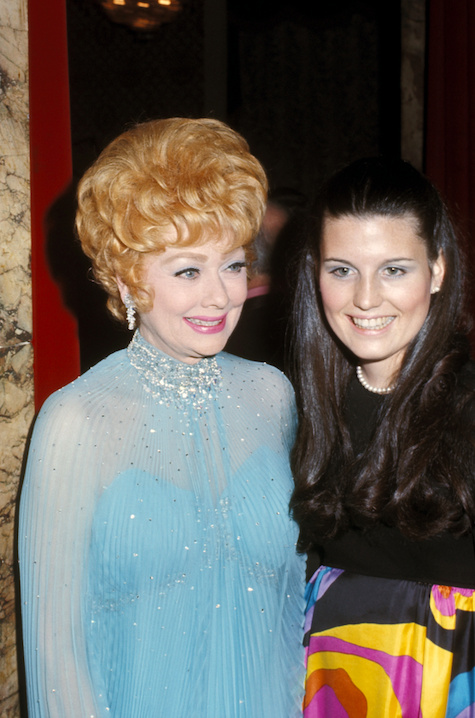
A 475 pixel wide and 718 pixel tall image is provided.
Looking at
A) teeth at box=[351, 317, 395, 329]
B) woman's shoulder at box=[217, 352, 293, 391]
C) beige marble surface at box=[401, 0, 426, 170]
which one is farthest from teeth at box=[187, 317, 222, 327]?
beige marble surface at box=[401, 0, 426, 170]

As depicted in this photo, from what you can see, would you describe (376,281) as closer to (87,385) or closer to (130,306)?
(130,306)

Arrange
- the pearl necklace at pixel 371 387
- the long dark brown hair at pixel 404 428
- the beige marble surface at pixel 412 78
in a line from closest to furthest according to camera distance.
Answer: the long dark brown hair at pixel 404 428 → the pearl necklace at pixel 371 387 → the beige marble surface at pixel 412 78

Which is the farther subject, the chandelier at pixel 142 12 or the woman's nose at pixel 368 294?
the chandelier at pixel 142 12

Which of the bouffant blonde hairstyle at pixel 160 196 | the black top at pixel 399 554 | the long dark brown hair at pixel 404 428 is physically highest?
the bouffant blonde hairstyle at pixel 160 196

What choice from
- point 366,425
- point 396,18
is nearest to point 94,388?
point 366,425

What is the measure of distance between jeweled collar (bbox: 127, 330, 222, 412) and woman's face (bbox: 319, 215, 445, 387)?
0.37m

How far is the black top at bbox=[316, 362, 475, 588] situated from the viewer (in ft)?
4.21

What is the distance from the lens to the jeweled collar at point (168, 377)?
1.37m

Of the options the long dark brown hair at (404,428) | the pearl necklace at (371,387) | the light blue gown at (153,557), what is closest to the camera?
the light blue gown at (153,557)

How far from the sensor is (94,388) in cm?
129

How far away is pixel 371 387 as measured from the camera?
1514 millimetres

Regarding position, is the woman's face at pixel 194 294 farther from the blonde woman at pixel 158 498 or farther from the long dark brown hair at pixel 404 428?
the long dark brown hair at pixel 404 428

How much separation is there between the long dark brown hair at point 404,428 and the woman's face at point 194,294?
0.30 m

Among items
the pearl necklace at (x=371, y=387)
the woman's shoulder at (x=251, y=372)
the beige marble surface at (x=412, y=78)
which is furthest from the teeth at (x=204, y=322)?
the beige marble surface at (x=412, y=78)
